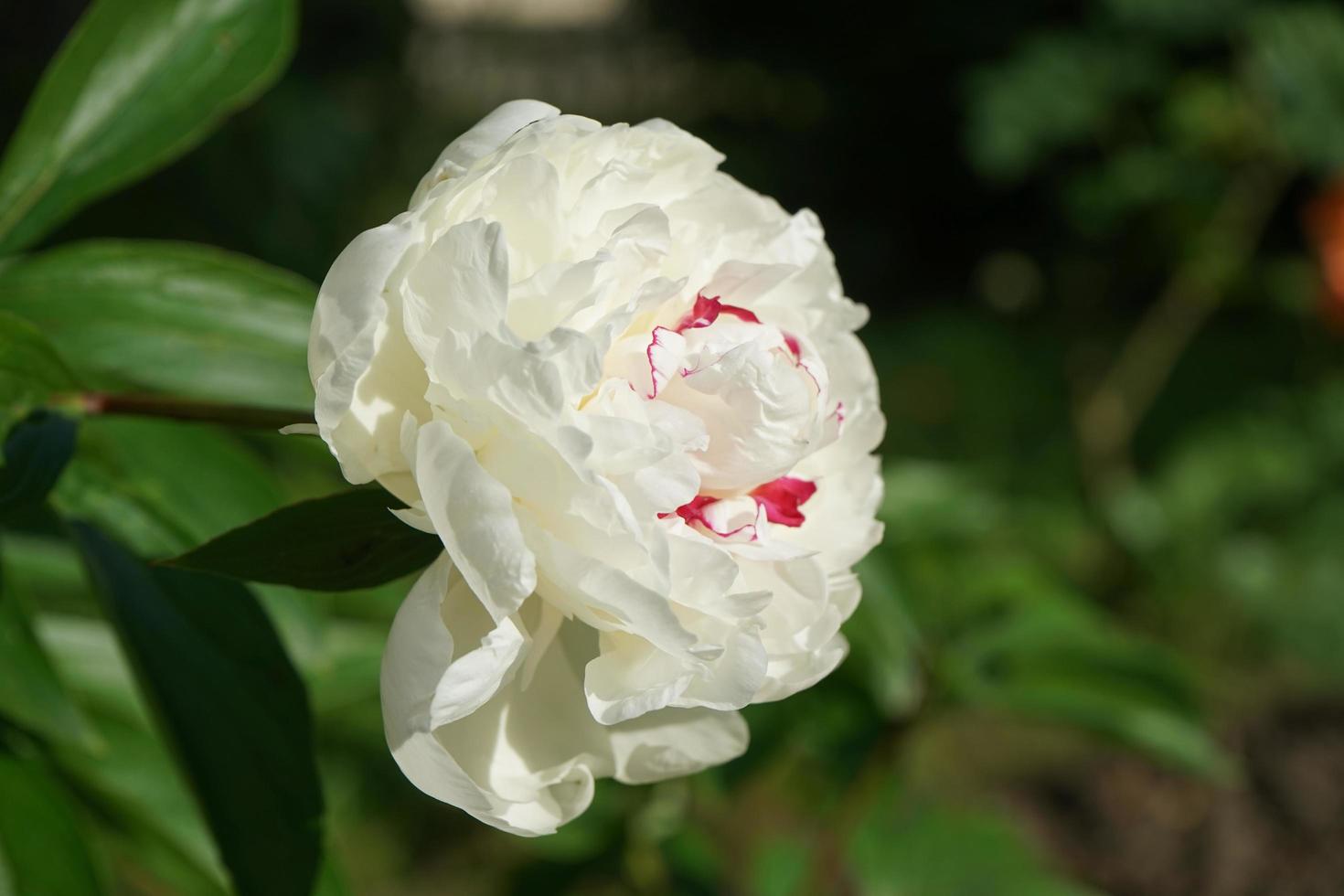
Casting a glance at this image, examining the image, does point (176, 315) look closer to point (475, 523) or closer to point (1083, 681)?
point (475, 523)

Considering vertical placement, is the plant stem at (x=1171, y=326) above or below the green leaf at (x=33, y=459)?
below

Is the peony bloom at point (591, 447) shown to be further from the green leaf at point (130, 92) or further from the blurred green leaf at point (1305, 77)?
the blurred green leaf at point (1305, 77)

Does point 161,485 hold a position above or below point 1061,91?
above

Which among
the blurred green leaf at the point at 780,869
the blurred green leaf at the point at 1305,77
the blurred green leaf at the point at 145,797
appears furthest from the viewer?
the blurred green leaf at the point at 1305,77

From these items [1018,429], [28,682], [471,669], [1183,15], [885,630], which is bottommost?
[1018,429]

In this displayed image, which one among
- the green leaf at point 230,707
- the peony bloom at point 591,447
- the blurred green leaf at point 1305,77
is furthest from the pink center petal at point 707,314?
the blurred green leaf at point 1305,77

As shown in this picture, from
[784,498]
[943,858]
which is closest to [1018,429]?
[943,858]

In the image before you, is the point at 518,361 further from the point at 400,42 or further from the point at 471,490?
the point at 400,42
